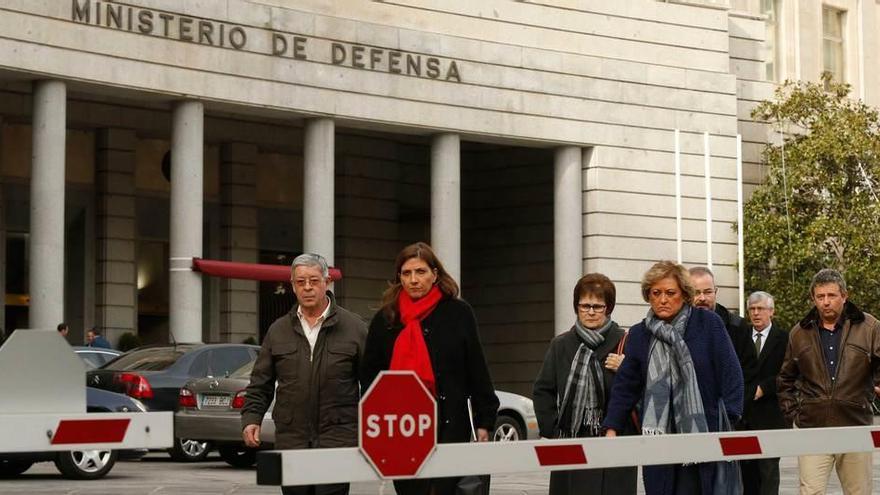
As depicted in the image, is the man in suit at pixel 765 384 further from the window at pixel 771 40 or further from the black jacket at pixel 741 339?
the window at pixel 771 40

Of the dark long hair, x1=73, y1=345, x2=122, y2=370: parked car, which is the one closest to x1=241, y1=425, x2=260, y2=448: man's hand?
the dark long hair

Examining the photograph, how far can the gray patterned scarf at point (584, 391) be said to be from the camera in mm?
10492

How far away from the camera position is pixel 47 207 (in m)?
32.2

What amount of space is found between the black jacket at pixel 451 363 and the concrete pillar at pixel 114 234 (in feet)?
96.9

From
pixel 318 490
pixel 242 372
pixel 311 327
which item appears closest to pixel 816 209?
pixel 242 372

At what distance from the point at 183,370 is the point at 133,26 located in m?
12.6

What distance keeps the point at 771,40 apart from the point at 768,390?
117 ft

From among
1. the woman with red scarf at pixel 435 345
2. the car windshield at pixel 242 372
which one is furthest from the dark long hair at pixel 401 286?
the car windshield at pixel 242 372

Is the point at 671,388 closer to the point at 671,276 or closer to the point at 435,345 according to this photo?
the point at 671,276

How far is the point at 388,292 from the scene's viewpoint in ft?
31.8

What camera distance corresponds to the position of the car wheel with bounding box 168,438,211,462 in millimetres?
22922

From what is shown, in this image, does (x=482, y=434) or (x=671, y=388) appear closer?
(x=671, y=388)

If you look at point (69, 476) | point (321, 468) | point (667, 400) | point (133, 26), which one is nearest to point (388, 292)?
point (667, 400)

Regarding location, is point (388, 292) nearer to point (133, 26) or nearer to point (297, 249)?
point (133, 26)
